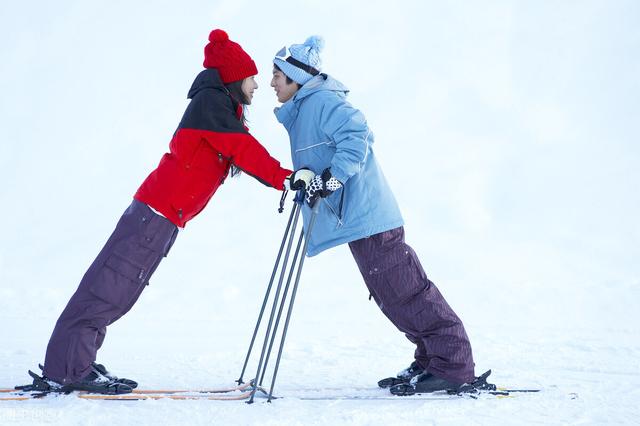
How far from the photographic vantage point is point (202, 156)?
2.98m

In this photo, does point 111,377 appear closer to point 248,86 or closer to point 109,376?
point 109,376

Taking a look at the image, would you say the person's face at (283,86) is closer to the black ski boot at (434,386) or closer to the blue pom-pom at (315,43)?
the blue pom-pom at (315,43)

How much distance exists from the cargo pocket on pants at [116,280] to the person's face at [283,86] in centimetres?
114

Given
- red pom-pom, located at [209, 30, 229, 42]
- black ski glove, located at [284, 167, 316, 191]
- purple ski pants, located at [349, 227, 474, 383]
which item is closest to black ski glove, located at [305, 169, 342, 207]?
black ski glove, located at [284, 167, 316, 191]

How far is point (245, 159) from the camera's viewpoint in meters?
2.94

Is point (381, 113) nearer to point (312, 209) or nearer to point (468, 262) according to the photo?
point (468, 262)

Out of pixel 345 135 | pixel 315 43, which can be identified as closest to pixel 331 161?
pixel 345 135

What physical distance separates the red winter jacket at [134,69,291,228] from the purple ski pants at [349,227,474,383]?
61 centimetres

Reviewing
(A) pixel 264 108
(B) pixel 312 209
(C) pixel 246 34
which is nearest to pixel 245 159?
(B) pixel 312 209

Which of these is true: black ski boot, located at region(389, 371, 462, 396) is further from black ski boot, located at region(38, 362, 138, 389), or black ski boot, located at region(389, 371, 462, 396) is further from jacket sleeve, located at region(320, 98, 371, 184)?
black ski boot, located at region(38, 362, 138, 389)

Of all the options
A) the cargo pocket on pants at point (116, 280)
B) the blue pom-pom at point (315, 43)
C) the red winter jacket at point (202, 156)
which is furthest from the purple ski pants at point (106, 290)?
the blue pom-pom at point (315, 43)

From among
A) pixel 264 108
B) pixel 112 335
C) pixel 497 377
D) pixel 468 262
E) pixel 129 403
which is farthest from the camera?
pixel 264 108

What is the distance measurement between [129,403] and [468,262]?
234 inches

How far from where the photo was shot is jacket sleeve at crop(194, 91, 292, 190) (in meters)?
2.92
